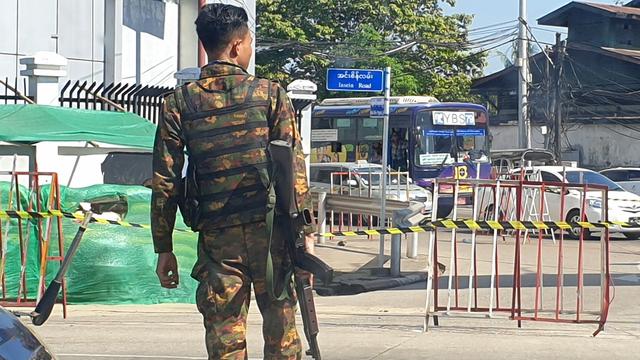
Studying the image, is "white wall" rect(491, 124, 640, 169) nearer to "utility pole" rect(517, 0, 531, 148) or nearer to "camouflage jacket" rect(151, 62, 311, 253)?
"utility pole" rect(517, 0, 531, 148)

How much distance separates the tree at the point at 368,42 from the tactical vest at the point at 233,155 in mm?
40794

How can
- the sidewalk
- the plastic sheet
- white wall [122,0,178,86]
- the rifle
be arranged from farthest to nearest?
white wall [122,0,178,86]
the sidewalk
the plastic sheet
the rifle

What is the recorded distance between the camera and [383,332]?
9.26 metres

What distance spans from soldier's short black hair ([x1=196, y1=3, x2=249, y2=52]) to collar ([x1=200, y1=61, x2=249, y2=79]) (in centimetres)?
7

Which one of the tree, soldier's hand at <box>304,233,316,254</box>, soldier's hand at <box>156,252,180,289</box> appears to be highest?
the tree

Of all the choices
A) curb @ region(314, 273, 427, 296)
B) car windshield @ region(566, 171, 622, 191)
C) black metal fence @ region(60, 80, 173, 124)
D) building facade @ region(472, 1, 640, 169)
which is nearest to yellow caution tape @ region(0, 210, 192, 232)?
curb @ region(314, 273, 427, 296)

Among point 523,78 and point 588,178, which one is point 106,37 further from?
point 523,78

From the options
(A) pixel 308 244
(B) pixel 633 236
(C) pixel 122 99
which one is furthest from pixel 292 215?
(B) pixel 633 236

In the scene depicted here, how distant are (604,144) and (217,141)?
41.2 meters

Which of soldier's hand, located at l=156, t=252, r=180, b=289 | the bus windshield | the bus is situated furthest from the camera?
the bus windshield

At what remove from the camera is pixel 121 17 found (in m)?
18.7

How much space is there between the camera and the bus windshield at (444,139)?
29.0 meters

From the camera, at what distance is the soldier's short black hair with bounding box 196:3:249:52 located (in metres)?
4.71

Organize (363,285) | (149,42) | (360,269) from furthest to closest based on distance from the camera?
(149,42)
(360,269)
(363,285)
